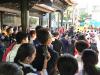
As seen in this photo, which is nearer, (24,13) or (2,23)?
(24,13)

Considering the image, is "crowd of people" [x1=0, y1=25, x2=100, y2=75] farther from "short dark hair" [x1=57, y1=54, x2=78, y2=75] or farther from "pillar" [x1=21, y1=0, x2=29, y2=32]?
"pillar" [x1=21, y1=0, x2=29, y2=32]

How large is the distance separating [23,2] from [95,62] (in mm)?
6744

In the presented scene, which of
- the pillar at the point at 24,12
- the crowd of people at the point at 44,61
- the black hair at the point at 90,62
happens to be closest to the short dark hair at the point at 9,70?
the crowd of people at the point at 44,61

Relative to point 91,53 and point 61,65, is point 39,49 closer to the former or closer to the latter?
point 91,53

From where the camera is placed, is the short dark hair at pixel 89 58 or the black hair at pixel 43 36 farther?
the black hair at pixel 43 36

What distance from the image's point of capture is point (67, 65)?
3.86 metres

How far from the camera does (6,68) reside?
3000 mm

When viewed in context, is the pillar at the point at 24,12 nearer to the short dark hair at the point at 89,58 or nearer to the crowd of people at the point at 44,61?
the crowd of people at the point at 44,61

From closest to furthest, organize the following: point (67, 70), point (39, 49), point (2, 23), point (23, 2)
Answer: point (67, 70), point (39, 49), point (23, 2), point (2, 23)

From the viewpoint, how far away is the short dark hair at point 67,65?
3842 mm

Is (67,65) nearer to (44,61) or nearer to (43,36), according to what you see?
(44,61)

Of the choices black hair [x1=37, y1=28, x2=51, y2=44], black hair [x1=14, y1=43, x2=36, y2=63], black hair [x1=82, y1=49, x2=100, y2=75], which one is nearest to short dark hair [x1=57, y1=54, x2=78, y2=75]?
black hair [x1=82, y1=49, x2=100, y2=75]

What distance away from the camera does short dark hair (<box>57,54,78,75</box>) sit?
151 inches

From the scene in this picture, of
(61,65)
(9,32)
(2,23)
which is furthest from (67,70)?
(2,23)
